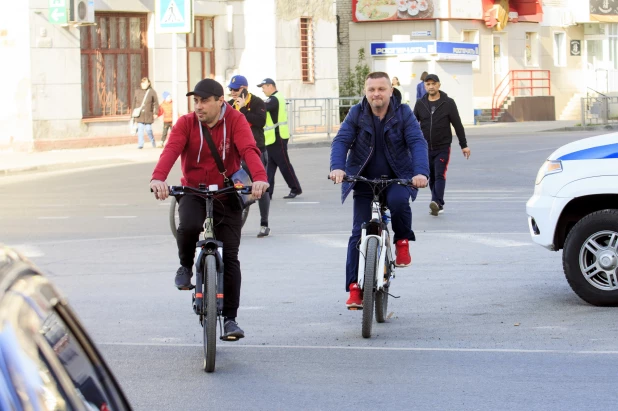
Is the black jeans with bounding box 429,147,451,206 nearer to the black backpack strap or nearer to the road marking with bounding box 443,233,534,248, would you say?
the road marking with bounding box 443,233,534,248

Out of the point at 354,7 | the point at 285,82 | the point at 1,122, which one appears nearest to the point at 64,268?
the point at 1,122

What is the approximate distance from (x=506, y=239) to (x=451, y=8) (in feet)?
117

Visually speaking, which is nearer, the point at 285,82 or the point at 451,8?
the point at 285,82

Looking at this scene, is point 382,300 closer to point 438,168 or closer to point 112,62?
point 438,168

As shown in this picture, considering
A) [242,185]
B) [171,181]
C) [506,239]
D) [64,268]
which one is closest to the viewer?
[242,185]

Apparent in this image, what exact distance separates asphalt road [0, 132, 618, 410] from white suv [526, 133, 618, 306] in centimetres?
27

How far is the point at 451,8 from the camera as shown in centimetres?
4659

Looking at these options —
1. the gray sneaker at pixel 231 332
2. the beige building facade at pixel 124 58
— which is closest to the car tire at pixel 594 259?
the gray sneaker at pixel 231 332

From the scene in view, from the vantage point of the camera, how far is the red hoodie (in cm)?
699

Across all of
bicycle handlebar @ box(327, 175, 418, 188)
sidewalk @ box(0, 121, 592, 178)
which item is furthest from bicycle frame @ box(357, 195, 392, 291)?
sidewalk @ box(0, 121, 592, 178)

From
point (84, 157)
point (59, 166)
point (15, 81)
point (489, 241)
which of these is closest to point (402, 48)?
point (15, 81)

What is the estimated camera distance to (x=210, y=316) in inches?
252

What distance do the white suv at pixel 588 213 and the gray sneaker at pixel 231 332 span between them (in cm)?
269

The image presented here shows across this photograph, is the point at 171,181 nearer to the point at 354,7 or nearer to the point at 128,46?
the point at 128,46
